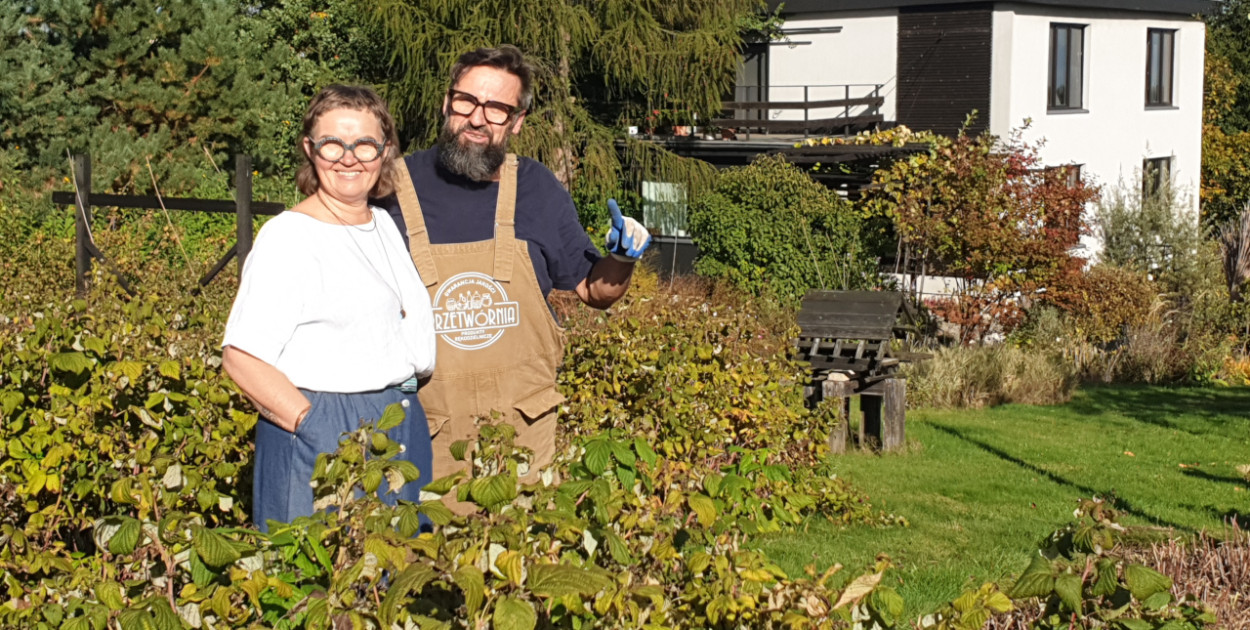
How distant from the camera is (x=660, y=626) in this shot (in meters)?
2.14

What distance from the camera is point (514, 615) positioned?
183 centimetres

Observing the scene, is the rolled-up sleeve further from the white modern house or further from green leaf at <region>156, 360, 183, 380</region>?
the white modern house

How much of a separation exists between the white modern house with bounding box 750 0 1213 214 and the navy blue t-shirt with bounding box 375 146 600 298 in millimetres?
19631

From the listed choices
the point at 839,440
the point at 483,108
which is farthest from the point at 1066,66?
the point at 483,108

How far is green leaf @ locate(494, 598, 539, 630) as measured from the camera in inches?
71.4

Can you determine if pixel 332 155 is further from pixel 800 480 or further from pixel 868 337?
pixel 868 337

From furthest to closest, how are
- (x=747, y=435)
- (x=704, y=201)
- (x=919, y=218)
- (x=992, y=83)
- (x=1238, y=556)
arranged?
(x=992, y=83), (x=704, y=201), (x=919, y=218), (x=747, y=435), (x=1238, y=556)

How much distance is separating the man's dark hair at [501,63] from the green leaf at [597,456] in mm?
1392

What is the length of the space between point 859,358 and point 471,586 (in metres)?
6.81

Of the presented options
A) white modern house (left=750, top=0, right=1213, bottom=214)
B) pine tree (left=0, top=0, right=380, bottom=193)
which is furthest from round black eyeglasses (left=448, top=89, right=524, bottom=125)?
white modern house (left=750, top=0, right=1213, bottom=214)

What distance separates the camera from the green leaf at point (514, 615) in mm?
1812

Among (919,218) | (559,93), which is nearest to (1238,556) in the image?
(919,218)

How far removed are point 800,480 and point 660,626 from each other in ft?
14.0

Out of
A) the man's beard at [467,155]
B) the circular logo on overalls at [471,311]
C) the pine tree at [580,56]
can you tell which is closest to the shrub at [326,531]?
the circular logo on overalls at [471,311]
